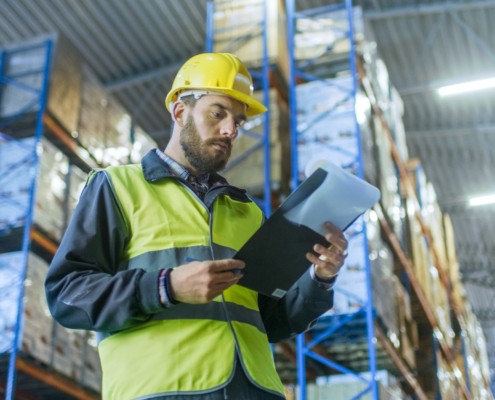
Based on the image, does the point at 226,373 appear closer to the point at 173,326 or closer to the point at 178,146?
the point at 173,326

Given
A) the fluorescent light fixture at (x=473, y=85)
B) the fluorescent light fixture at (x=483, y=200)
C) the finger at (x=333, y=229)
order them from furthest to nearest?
1. the fluorescent light fixture at (x=483, y=200)
2. the fluorescent light fixture at (x=473, y=85)
3. the finger at (x=333, y=229)

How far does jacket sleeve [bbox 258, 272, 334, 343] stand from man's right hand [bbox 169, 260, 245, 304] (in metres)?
0.48

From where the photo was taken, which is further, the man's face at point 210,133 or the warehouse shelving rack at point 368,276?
the warehouse shelving rack at point 368,276

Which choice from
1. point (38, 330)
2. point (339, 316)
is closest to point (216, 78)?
point (339, 316)

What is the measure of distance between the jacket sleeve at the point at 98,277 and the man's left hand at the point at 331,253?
0.50 metres

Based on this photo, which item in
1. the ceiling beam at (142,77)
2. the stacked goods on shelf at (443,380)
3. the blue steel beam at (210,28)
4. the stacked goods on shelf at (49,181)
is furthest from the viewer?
the ceiling beam at (142,77)

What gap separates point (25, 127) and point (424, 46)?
7668mm

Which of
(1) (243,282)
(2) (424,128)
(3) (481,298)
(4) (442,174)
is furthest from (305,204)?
(3) (481,298)

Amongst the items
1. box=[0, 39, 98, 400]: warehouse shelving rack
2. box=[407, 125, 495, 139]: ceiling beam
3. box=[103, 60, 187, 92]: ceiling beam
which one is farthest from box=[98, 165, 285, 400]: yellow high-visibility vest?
box=[407, 125, 495, 139]: ceiling beam

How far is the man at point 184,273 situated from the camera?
1.59m

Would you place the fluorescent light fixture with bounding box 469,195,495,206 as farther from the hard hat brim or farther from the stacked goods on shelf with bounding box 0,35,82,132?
the hard hat brim

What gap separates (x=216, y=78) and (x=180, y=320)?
0.88 metres

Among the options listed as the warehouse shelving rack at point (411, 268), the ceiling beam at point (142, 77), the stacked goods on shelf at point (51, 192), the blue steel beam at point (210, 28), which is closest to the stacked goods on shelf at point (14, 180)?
the stacked goods on shelf at point (51, 192)

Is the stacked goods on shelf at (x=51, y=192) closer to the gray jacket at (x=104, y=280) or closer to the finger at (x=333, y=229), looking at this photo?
the gray jacket at (x=104, y=280)
